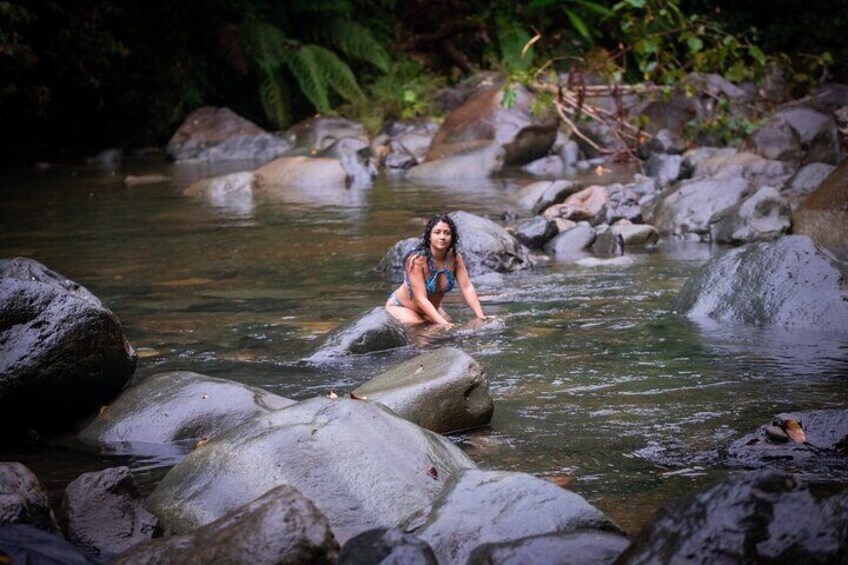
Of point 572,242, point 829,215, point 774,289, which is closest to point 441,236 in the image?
point 774,289

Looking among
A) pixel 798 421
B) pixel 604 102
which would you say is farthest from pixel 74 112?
pixel 798 421

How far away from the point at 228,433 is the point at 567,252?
674 centimetres

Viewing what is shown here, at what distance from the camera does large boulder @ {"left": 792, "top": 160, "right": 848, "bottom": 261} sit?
9.66 m

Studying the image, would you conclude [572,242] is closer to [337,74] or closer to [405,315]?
[405,315]

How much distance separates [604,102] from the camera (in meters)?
19.6

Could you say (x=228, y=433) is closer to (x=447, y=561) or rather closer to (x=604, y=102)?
(x=447, y=561)

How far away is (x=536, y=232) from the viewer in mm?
10828

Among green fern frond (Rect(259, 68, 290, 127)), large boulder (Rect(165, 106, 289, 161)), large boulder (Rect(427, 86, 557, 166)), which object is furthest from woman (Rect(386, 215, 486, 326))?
green fern frond (Rect(259, 68, 290, 127))

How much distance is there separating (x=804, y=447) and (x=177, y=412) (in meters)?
2.91

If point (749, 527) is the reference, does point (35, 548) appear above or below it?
below

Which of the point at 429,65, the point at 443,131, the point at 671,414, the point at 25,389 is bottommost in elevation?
the point at 671,414

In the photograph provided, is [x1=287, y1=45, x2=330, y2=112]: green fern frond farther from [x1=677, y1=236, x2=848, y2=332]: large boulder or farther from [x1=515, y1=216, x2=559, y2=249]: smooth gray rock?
[x1=677, y1=236, x2=848, y2=332]: large boulder

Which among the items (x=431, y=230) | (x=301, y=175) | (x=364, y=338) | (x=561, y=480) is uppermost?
(x=301, y=175)

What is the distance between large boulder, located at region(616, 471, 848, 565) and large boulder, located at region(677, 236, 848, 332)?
4.06 meters
